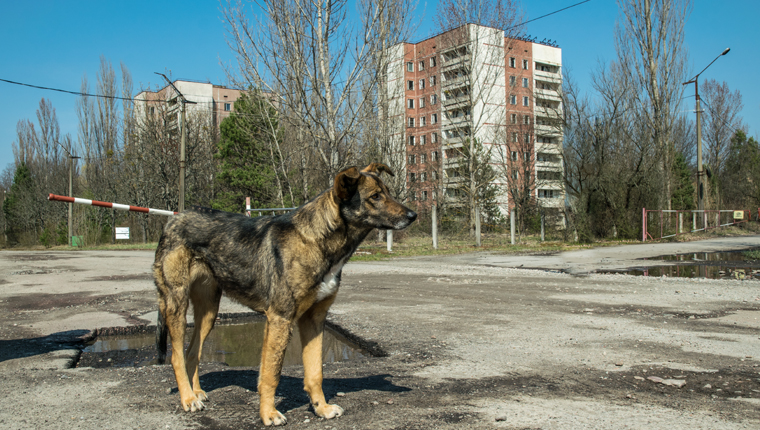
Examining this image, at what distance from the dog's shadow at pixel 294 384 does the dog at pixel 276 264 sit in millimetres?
355

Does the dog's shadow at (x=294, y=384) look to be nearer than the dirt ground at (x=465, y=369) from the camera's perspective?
No

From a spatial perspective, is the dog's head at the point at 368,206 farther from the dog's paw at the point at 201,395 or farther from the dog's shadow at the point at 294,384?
the dog's paw at the point at 201,395

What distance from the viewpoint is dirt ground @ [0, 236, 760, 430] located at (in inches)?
131

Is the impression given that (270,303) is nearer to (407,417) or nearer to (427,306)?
(407,417)

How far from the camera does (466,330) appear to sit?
20.4 feet

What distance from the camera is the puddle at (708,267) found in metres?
12.7

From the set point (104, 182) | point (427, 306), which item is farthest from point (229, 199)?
point (427, 306)

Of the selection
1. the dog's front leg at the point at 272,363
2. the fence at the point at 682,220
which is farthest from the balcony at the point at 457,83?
the dog's front leg at the point at 272,363

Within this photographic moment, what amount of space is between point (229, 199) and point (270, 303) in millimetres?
39202

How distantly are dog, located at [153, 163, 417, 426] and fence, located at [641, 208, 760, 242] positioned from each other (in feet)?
88.3

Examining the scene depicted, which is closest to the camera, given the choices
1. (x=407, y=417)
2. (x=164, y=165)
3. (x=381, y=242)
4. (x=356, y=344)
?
(x=407, y=417)

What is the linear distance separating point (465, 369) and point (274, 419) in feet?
6.40

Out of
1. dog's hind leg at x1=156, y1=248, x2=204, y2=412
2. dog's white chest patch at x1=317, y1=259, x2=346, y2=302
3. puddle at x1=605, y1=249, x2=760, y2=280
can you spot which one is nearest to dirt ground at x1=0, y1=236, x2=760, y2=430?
dog's hind leg at x1=156, y1=248, x2=204, y2=412

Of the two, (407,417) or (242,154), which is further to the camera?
(242,154)
